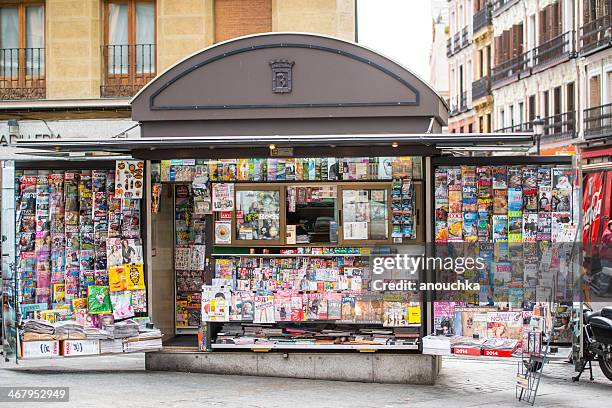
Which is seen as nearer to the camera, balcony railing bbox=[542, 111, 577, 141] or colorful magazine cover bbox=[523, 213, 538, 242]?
colorful magazine cover bbox=[523, 213, 538, 242]

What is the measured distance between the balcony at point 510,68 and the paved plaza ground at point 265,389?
3924 centimetres

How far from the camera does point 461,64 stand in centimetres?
6950

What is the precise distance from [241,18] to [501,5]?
37650 mm

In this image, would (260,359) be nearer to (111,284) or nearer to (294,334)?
(294,334)

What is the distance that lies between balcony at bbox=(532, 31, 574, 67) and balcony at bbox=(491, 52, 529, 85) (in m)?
1.64

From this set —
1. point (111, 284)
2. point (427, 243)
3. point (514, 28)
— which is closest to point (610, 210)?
point (427, 243)

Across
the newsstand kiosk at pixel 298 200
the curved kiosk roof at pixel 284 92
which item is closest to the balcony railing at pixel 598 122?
the newsstand kiosk at pixel 298 200

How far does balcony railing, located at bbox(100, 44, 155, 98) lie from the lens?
74.4ft

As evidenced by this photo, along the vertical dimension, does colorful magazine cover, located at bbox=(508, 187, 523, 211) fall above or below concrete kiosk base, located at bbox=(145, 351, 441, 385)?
above

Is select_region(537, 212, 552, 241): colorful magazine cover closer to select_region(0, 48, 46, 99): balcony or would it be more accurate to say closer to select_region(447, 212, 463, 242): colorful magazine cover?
select_region(447, 212, 463, 242): colorful magazine cover

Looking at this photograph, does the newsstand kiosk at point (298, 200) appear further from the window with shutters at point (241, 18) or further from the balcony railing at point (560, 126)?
the balcony railing at point (560, 126)

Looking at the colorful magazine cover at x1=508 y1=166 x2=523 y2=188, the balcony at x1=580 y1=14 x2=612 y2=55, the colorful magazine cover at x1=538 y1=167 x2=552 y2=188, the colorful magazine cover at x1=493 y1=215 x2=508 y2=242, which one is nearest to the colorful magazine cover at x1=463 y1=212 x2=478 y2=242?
the colorful magazine cover at x1=493 y1=215 x2=508 y2=242

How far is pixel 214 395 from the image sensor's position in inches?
476

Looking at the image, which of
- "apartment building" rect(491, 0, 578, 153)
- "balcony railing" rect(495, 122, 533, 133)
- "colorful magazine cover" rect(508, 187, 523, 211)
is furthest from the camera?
"balcony railing" rect(495, 122, 533, 133)
